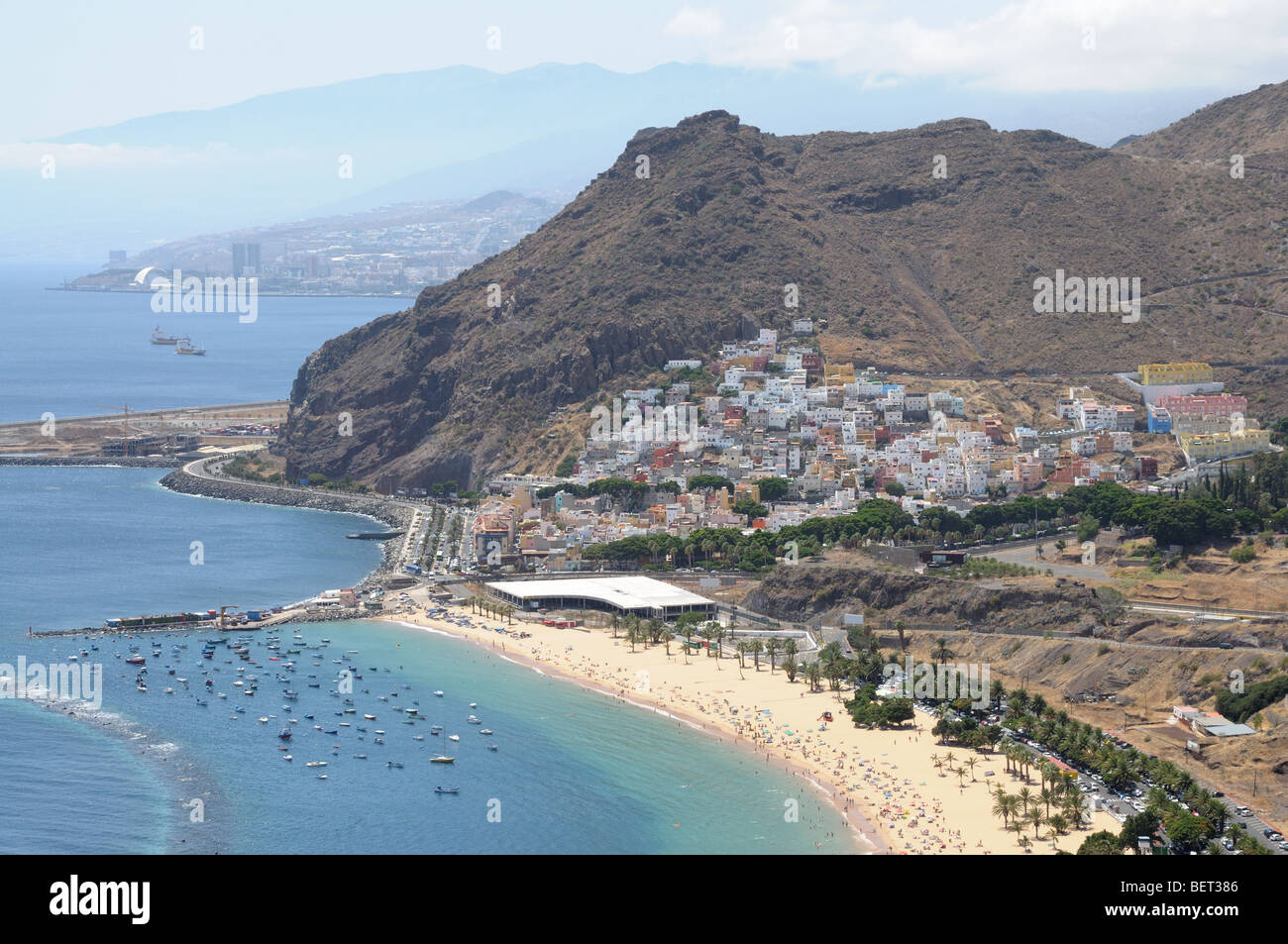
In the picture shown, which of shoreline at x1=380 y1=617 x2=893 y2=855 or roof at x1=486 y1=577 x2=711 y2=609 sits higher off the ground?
roof at x1=486 y1=577 x2=711 y2=609

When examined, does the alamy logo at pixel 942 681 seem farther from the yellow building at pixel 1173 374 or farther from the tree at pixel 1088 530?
the yellow building at pixel 1173 374

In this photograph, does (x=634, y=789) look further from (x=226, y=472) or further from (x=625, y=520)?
(x=226, y=472)

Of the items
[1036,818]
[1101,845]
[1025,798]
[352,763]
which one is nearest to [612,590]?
[352,763]

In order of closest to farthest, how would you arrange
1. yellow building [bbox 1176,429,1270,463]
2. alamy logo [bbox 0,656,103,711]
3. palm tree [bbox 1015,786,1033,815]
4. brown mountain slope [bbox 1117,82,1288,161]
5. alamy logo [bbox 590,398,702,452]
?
palm tree [bbox 1015,786,1033,815]
alamy logo [bbox 0,656,103,711]
yellow building [bbox 1176,429,1270,463]
alamy logo [bbox 590,398,702,452]
brown mountain slope [bbox 1117,82,1288,161]

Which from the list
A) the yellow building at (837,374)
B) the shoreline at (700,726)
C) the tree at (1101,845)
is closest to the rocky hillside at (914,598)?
the shoreline at (700,726)

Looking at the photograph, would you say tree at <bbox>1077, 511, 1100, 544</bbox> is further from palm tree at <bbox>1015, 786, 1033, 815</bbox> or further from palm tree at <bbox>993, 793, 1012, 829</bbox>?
palm tree at <bbox>993, 793, 1012, 829</bbox>
